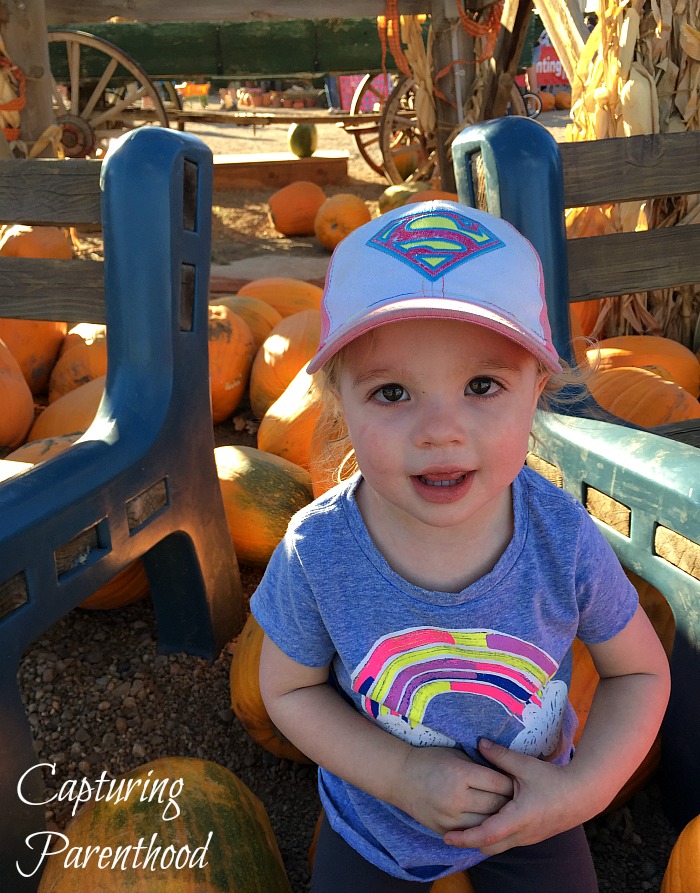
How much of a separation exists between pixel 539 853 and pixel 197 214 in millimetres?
1466

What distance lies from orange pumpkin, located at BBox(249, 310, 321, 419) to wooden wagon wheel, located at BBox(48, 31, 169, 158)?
17.4 feet

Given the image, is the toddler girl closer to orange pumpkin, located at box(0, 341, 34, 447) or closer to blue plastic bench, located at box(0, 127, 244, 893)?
blue plastic bench, located at box(0, 127, 244, 893)

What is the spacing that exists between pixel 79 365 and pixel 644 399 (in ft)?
6.78

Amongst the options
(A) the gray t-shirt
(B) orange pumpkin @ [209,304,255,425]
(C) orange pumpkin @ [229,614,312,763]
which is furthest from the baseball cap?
(B) orange pumpkin @ [209,304,255,425]

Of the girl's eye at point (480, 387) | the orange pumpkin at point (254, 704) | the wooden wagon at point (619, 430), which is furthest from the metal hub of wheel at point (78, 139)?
the girl's eye at point (480, 387)

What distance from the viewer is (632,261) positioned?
2340 mm

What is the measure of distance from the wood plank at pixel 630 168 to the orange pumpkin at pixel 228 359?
1559mm

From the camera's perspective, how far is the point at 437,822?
43.2 inches

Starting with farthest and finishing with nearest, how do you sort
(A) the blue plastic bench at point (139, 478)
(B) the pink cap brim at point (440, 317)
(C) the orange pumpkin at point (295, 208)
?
1. (C) the orange pumpkin at point (295, 208)
2. (A) the blue plastic bench at point (139, 478)
3. (B) the pink cap brim at point (440, 317)

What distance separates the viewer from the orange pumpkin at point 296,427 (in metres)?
2.77

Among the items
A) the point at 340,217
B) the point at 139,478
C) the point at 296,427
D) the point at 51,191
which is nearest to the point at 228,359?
the point at 296,427

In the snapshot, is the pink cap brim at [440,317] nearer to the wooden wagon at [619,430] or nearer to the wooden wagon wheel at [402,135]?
the wooden wagon at [619,430]

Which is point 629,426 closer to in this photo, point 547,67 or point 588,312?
point 588,312

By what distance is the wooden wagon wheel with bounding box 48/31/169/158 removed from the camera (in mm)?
7992
